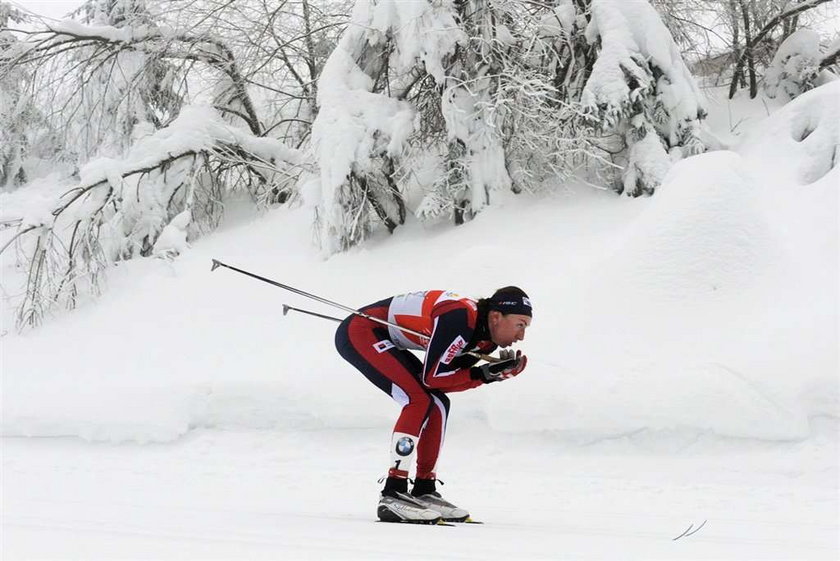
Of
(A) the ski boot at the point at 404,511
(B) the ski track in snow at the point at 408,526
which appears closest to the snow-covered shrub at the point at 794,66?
(B) the ski track in snow at the point at 408,526

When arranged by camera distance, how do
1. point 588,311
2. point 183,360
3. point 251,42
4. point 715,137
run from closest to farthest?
1. point 588,311
2. point 183,360
3. point 715,137
4. point 251,42

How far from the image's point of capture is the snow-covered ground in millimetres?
4996

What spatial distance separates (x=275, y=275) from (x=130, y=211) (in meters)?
2.44

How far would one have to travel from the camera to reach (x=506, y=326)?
4.21 m

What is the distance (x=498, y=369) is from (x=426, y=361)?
0.35 meters

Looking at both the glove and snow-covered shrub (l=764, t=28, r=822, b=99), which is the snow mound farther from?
snow-covered shrub (l=764, t=28, r=822, b=99)

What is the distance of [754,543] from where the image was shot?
12.9 ft

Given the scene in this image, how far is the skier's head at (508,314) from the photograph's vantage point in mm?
4184

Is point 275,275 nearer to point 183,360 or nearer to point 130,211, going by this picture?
point 183,360

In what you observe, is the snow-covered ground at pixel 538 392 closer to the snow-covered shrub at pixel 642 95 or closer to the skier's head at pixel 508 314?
the snow-covered shrub at pixel 642 95

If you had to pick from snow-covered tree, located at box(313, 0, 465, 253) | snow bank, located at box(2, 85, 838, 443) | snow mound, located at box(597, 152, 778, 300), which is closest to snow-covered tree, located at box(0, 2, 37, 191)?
snow bank, located at box(2, 85, 838, 443)

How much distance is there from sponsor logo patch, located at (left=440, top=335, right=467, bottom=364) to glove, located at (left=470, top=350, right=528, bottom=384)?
0.15 metres

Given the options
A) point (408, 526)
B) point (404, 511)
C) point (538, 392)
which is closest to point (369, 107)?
point (538, 392)

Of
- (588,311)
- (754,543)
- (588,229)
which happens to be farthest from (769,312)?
(754,543)
